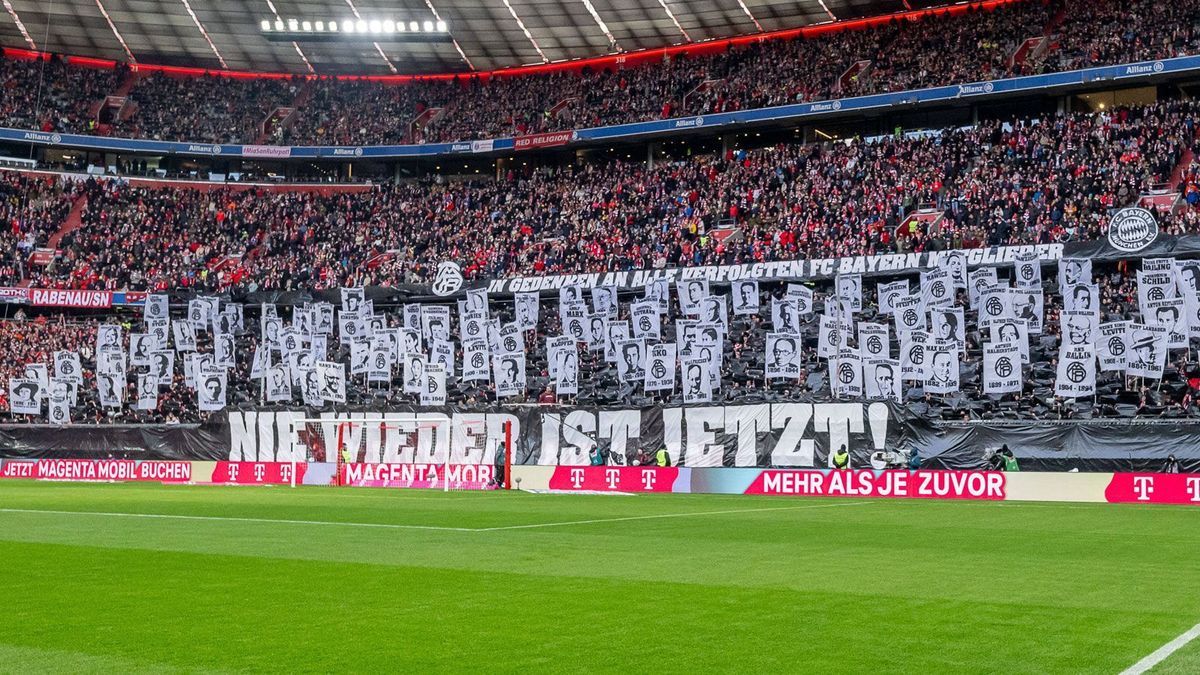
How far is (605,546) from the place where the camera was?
1625cm

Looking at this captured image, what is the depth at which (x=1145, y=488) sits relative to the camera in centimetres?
2959

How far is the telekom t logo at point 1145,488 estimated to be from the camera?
29562 millimetres

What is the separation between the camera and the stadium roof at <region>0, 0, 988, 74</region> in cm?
6450

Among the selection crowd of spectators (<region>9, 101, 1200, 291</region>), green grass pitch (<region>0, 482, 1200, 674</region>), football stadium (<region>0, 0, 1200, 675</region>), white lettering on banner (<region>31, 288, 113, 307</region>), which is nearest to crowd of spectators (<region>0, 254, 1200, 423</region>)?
football stadium (<region>0, 0, 1200, 675</region>)

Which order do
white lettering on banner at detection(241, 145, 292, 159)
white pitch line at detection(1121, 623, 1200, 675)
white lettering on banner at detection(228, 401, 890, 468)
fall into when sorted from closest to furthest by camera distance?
white pitch line at detection(1121, 623, 1200, 675), white lettering on banner at detection(228, 401, 890, 468), white lettering on banner at detection(241, 145, 292, 159)

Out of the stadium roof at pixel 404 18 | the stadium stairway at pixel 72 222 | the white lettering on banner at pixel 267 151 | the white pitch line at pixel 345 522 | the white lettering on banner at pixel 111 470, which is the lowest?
the white lettering on banner at pixel 111 470

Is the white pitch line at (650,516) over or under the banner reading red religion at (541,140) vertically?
under

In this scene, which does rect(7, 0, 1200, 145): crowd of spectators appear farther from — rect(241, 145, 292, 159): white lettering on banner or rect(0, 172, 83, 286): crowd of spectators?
rect(0, 172, 83, 286): crowd of spectators

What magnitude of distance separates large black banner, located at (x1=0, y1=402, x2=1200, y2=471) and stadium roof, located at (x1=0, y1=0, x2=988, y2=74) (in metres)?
27.9

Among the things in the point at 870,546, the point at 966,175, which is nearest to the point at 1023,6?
the point at 966,175

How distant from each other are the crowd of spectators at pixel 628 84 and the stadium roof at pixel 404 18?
112 centimetres

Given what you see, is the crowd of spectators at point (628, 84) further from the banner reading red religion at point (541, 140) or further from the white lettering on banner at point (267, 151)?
the banner reading red religion at point (541, 140)

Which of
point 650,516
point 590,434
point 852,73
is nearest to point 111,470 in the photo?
point 590,434

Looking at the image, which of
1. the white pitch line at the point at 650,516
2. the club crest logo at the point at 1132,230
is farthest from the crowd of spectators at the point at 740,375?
the white pitch line at the point at 650,516
